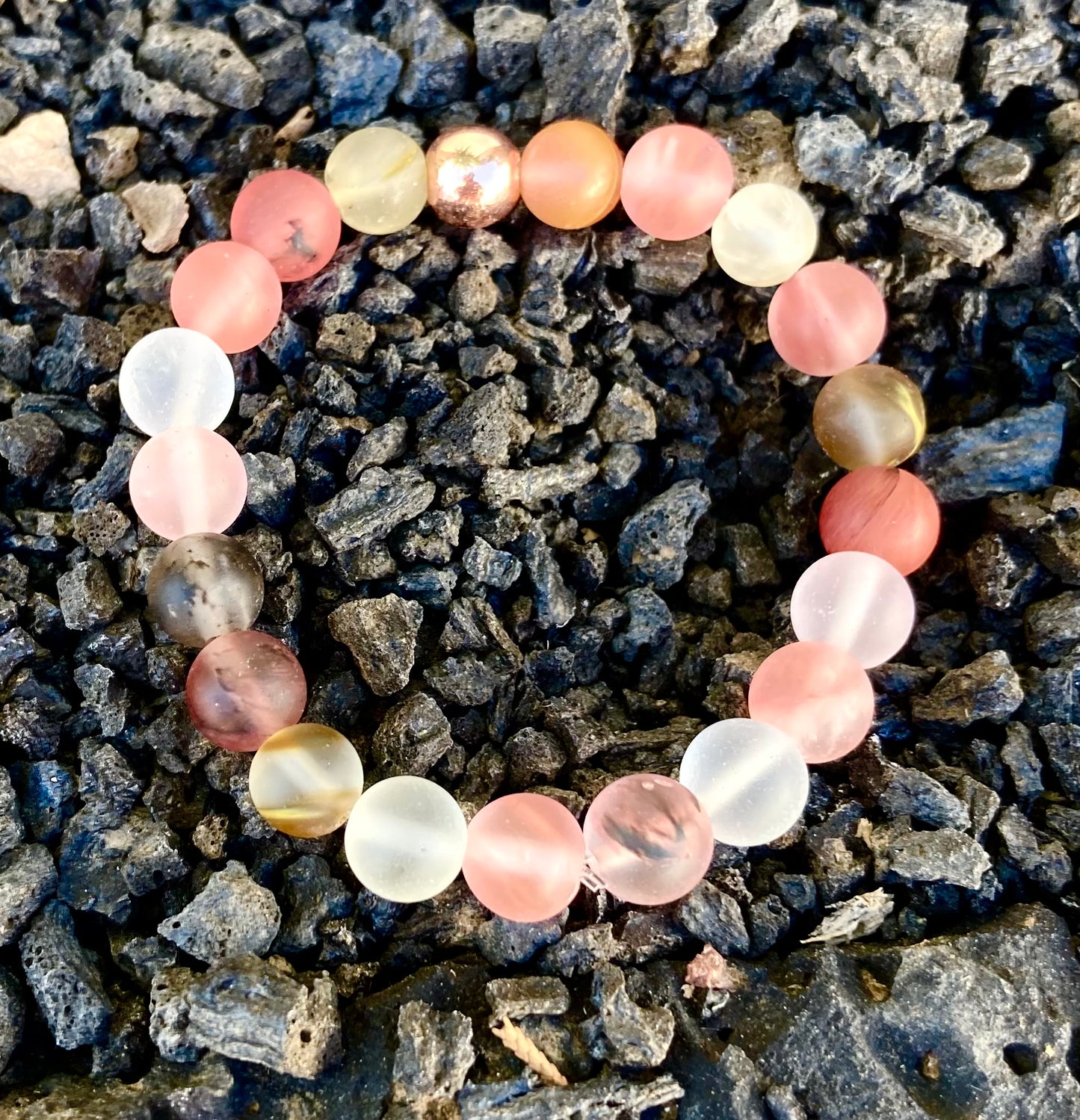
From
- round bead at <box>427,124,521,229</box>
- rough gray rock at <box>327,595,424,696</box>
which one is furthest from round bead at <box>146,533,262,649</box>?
round bead at <box>427,124,521,229</box>

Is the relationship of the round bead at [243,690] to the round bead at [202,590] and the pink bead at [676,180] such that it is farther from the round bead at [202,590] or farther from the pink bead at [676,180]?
the pink bead at [676,180]

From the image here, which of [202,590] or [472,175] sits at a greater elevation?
→ [472,175]

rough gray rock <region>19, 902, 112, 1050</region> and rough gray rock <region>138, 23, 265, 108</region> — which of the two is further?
rough gray rock <region>138, 23, 265, 108</region>

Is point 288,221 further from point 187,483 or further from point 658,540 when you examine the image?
point 658,540

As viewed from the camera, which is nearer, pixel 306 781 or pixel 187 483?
pixel 306 781

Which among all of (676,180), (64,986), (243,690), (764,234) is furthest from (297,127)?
(64,986)

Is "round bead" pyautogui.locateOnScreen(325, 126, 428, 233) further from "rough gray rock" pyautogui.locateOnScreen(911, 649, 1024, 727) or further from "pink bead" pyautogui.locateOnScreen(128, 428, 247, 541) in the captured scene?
"rough gray rock" pyautogui.locateOnScreen(911, 649, 1024, 727)

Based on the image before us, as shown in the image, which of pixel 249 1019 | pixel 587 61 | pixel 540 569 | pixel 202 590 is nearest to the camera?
pixel 249 1019

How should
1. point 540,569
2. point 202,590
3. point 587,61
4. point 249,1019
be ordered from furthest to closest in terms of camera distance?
point 587,61
point 540,569
point 202,590
point 249,1019
